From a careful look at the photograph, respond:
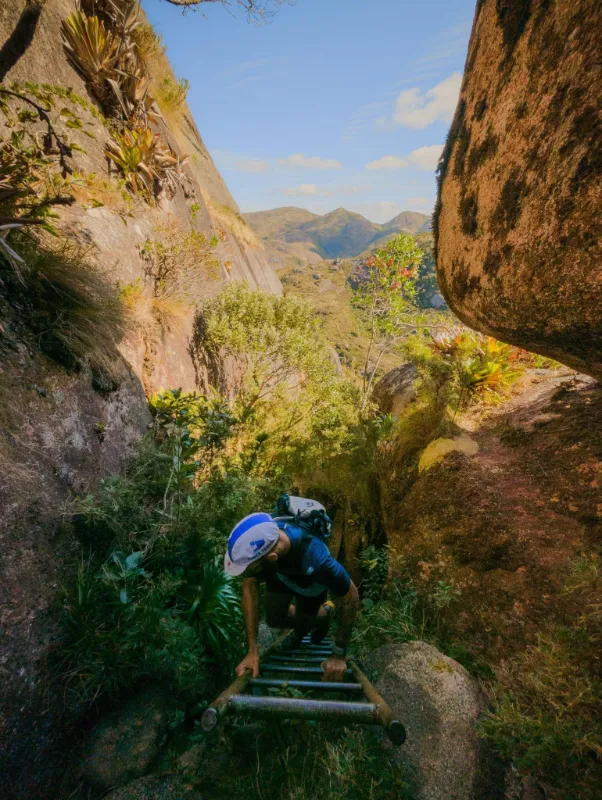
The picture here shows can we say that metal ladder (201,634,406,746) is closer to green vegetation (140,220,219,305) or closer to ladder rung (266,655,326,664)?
ladder rung (266,655,326,664)

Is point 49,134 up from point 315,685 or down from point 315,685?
up

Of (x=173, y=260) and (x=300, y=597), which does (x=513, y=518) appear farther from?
(x=173, y=260)

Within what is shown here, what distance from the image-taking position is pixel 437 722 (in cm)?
266

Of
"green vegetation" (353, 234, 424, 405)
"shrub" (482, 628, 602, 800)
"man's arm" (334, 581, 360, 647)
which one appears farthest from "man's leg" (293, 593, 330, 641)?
"green vegetation" (353, 234, 424, 405)

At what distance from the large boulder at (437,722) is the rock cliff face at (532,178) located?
2.93m

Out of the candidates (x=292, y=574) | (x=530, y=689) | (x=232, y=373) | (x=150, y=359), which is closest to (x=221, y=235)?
(x=232, y=373)

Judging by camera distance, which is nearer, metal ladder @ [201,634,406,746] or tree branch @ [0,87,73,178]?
metal ladder @ [201,634,406,746]

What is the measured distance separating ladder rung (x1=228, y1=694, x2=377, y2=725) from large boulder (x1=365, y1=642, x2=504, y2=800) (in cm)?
95

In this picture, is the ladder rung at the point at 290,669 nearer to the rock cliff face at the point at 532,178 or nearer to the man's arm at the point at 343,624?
the man's arm at the point at 343,624

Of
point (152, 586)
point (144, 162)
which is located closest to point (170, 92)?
point (144, 162)

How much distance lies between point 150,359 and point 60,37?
18.3ft

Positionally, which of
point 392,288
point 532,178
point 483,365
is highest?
point 532,178

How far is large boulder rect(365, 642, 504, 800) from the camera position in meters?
2.37

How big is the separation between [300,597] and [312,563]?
0.62 metres
